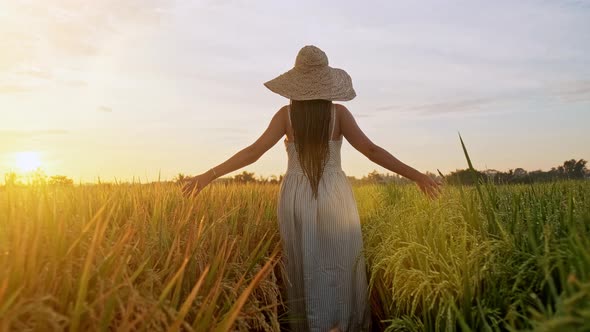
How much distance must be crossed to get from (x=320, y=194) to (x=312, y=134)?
44 cm

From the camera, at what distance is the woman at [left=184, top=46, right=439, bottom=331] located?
4172 mm

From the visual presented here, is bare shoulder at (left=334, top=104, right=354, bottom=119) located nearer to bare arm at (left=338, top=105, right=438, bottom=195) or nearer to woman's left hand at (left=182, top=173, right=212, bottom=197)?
bare arm at (left=338, top=105, right=438, bottom=195)

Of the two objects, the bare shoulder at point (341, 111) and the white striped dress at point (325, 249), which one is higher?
the bare shoulder at point (341, 111)

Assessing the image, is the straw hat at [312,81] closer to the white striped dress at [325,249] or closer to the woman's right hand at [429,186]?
the white striped dress at [325,249]

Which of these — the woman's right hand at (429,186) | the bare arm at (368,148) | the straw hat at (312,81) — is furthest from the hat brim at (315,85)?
the woman's right hand at (429,186)

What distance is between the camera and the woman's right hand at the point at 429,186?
406cm

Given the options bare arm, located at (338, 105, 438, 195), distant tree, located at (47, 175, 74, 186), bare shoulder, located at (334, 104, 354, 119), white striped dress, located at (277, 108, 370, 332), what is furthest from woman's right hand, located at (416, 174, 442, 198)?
distant tree, located at (47, 175, 74, 186)

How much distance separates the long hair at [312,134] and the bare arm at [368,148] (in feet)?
0.46

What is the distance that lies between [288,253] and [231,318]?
7.91 ft

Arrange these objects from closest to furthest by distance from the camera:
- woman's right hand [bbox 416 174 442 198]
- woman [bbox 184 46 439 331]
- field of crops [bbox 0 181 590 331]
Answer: field of crops [bbox 0 181 590 331]
woman's right hand [bbox 416 174 442 198]
woman [bbox 184 46 439 331]

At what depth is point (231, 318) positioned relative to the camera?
6.33 ft

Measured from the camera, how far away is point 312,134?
412 cm

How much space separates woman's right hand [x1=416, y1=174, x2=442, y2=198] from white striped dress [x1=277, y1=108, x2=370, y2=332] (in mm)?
533

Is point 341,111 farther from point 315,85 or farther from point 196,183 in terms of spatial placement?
point 196,183
